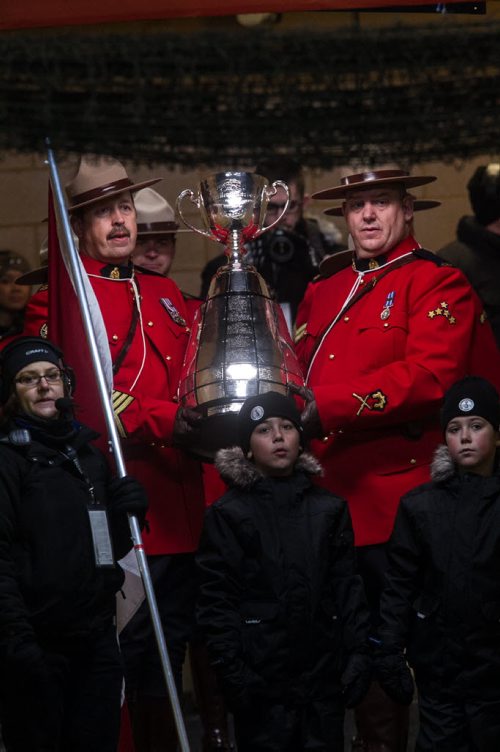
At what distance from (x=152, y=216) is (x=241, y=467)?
6.13 ft

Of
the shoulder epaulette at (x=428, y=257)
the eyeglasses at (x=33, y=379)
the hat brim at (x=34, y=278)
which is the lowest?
the eyeglasses at (x=33, y=379)

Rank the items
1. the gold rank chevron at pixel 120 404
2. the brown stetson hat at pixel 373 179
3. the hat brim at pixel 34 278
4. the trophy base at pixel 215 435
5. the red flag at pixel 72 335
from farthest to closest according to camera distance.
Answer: the hat brim at pixel 34 278 → the brown stetson hat at pixel 373 179 → the gold rank chevron at pixel 120 404 → the red flag at pixel 72 335 → the trophy base at pixel 215 435

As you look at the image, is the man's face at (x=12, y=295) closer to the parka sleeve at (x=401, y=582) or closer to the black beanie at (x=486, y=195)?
the black beanie at (x=486, y=195)

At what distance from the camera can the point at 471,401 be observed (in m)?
4.97

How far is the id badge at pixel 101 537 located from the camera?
4672 millimetres

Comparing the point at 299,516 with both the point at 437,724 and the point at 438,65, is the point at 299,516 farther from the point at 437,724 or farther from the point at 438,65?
the point at 438,65

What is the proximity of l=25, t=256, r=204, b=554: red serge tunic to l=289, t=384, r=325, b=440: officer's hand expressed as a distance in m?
0.45

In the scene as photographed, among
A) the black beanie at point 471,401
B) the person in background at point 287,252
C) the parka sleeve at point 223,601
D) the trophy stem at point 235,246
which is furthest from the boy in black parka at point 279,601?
the person in background at point 287,252

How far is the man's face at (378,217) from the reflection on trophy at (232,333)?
41 cm

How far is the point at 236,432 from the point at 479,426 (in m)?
0.76

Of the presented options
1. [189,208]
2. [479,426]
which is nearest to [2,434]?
[479,426]

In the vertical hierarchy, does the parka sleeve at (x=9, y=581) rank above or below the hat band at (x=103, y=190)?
below

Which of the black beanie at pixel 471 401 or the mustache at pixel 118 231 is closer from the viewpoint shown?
the black beanie at pixel 471 401

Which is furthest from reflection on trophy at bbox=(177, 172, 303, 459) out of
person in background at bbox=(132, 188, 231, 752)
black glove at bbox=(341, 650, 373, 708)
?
black glove at bbox=(341, 650, 373, 708)
